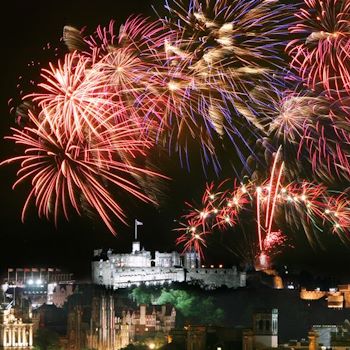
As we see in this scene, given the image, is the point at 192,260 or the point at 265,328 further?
the point at 192,260

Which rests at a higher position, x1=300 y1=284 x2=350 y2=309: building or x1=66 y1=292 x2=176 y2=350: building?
x1=300 y1=284 x2=350 y2=309: building

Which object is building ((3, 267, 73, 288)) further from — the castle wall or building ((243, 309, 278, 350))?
building ((243, 309, 278, 350))

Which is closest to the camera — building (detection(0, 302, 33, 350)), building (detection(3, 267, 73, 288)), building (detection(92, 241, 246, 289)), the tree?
building (detection(0, 302, 33, 350))

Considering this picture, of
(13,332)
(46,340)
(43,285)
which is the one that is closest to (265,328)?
(13,332)

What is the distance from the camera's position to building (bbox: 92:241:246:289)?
83.8m

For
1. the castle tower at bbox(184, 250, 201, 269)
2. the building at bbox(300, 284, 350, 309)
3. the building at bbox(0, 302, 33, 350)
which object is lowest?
the building at bbox(300, 284, 350, 309)

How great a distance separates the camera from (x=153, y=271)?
285 feet

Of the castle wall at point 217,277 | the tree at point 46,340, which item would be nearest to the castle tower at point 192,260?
the castle wall at point 217,277

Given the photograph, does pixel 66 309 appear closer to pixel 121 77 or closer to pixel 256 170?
pixel 256 170

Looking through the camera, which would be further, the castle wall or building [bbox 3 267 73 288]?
the castle wall

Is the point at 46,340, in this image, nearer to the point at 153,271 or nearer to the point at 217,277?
the point at 217,277

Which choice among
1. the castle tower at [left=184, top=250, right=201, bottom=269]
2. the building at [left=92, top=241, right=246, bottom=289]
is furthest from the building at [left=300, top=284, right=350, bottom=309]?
the castle tower at [left=184, top=250, right=201, bottom=269]

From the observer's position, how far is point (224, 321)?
66.9 m

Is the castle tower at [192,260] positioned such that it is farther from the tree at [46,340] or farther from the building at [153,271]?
the tree at [46,340]
